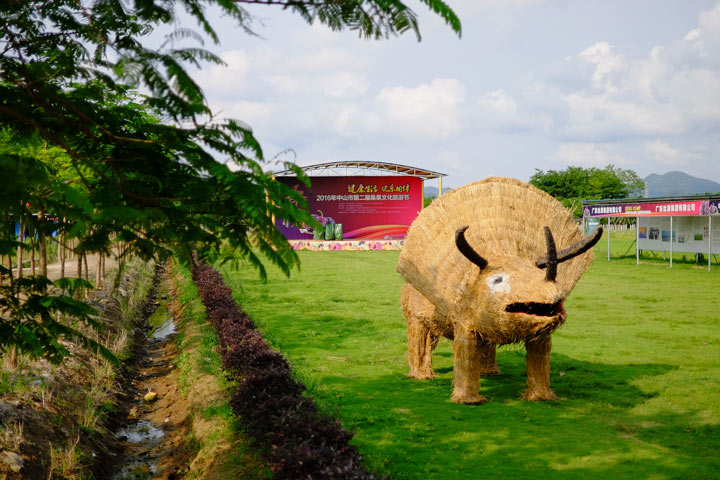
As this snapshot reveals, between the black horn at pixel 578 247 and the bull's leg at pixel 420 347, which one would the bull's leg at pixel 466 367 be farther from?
the black horn at pixel 578 247

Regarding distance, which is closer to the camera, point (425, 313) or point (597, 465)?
point (597, 465)

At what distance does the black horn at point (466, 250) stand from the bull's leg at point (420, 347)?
166cm

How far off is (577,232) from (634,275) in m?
16.1

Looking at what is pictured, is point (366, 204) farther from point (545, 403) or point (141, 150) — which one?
point (141, 150)

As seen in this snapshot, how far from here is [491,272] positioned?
20.0ft

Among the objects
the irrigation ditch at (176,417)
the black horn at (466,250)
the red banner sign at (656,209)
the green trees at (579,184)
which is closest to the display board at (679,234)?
the red banner sign at (656,209)

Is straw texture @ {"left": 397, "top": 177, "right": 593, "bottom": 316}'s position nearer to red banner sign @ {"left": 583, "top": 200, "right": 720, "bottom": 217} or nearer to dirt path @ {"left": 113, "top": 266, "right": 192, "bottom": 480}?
dirt path @ {"left": 113, "top": 266, "right": 192, "bottom": 480}

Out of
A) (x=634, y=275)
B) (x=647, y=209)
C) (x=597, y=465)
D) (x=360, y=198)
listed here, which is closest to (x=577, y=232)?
(x=597, y=465)

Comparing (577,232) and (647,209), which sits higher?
(647,209)

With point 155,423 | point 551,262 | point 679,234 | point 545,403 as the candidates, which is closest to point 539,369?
point 545,403

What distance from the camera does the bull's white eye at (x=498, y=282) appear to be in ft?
19.1

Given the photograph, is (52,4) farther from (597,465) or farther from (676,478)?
(676,478)

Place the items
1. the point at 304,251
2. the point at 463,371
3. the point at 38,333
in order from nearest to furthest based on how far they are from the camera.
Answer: the point at 38,333 < the point at 463,371 < the point at 304,251

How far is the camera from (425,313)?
734 centimetres
